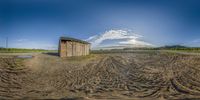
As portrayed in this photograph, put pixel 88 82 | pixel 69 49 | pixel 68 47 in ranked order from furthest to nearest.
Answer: pixel 69 49, pixel 68 47, pixel 88 82

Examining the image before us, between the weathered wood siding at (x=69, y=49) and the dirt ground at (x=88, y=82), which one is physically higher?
the weathered wood siding at (x=69, y=49)

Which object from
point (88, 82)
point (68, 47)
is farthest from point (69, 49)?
point (88, 82)

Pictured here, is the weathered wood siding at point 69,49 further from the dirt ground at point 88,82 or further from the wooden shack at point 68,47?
the dirt ground at point 88,82

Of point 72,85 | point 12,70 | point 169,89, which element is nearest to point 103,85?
point 72,85

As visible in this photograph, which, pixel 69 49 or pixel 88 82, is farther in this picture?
pixel 69 49

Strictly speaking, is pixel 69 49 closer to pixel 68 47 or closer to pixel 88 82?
pixel 68 47

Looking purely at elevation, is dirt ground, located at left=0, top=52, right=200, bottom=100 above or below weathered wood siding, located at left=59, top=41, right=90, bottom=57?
below

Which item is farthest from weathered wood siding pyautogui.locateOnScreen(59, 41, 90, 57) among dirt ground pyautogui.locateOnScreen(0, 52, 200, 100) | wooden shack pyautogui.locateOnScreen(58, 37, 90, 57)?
dirt ground pyautogui.locateOnScreen(0, 52, 200, 100)

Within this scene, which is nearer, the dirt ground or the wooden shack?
the dirt ground

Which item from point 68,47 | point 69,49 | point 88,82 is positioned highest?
point 68,47

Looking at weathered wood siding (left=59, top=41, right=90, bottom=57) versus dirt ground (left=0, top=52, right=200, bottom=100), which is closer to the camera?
dirt ground (left=0, top=52, right=200, bottom=100)

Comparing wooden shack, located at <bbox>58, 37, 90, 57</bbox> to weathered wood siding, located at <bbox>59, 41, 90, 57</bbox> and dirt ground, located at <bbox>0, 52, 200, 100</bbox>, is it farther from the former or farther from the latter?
dirt ground, located at <bbox>0, 52, 200, 100</bbox>

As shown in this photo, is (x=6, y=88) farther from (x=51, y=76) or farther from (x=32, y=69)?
(x=32, y=69)

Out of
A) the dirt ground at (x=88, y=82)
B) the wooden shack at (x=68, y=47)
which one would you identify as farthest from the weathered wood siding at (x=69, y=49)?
the dirt ground at (x=88, y=82)
